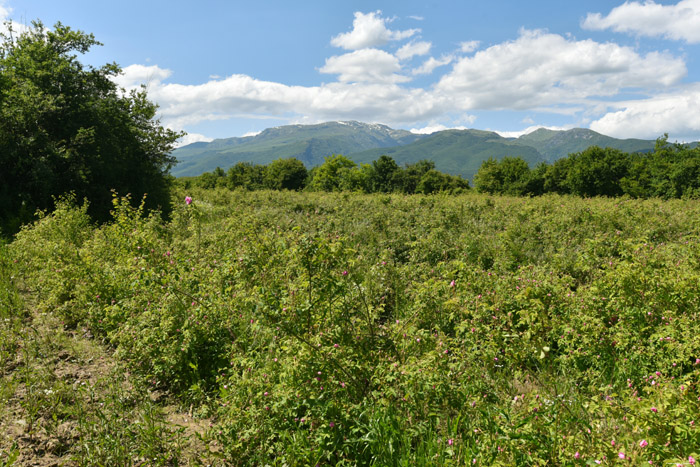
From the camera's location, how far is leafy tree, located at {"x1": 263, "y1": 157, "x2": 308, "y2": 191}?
75.1 meters

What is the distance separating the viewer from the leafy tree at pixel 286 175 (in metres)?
75.1

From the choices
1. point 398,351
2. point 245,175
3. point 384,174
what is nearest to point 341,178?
point 384,174

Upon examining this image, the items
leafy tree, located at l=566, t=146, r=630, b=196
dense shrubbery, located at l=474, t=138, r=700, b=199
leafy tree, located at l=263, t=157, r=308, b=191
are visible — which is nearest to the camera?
dense shrubbery, located at l=474, t=138, r=700, b=199

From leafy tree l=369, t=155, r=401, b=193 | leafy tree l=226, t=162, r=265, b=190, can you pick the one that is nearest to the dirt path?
leafy tree l=369, t=155, r=401, b=193

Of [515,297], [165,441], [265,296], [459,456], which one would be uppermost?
[265,296]

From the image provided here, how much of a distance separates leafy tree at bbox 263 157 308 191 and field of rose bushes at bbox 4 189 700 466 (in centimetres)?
6928

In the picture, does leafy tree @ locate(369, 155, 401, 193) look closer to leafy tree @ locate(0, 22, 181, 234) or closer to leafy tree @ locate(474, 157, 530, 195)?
leafy tree @ locate(474, 157, 530, 195)

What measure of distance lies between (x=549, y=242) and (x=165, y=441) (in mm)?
8832

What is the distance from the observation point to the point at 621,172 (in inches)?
1855

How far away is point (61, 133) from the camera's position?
15484 mm

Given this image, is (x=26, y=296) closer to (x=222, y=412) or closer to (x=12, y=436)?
(x=12, y=436)

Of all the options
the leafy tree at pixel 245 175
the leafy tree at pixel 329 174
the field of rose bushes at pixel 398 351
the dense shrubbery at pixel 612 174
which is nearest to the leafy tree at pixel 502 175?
the dense shrubbery at pixel 612 174

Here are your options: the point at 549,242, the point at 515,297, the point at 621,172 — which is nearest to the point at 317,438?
the point at 515,297

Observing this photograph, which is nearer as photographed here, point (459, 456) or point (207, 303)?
point (459, 456)
